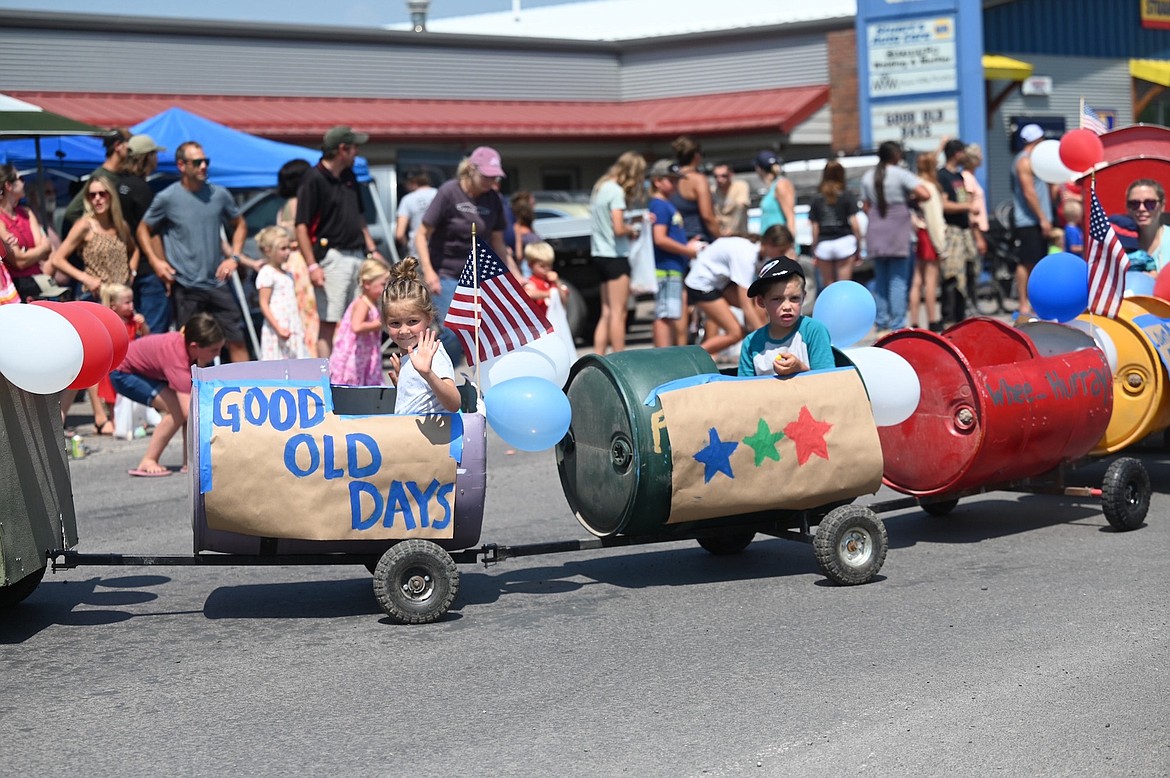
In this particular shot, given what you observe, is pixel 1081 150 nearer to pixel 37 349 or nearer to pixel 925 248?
pixel 925 248

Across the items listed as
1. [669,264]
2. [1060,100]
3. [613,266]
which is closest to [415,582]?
[613,266]

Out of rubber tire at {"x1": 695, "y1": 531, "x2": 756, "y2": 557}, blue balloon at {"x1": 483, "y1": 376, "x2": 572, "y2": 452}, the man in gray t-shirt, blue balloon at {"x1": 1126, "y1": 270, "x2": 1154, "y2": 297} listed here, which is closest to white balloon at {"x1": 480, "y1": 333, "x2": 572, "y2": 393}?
blue balloon at {"x1": 483, "y1": 376, "x2": 572, "y2": 452}

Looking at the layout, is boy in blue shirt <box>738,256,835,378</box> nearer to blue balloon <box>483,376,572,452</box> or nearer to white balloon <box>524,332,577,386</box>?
white balloon <box>524,332,577,386</box>

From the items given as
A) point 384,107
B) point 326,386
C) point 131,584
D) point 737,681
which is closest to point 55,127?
point 131,584

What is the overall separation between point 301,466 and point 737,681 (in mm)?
1919

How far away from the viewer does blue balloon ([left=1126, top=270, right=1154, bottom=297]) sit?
8547mm

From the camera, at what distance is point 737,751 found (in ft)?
14.3

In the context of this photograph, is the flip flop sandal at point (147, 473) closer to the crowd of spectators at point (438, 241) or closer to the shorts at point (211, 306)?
the crowd of spectators at point (438, 241)

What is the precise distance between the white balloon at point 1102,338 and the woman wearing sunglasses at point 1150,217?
142 cm

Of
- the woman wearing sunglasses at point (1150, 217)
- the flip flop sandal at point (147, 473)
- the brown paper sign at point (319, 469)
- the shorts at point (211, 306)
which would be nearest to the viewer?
the brown paper sign at point (319, 469)

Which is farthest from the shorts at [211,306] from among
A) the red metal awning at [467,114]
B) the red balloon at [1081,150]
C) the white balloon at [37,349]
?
the red metal awning at [467,114]

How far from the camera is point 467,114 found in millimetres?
31531

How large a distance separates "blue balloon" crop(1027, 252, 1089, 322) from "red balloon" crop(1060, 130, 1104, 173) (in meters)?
2.14

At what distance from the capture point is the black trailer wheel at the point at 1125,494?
715cm
